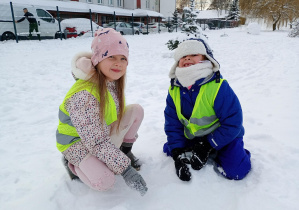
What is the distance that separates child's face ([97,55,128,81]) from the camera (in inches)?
59.8

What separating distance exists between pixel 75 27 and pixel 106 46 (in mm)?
12124

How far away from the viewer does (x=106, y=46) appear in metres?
1.49

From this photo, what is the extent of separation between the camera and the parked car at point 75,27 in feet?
39.3

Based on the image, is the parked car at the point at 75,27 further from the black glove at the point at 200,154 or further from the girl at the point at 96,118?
the black glove at the point at 200,154

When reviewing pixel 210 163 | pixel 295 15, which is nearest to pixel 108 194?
pixel 210 163

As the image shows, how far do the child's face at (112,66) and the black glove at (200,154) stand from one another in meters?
0.79

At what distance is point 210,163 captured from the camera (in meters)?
1.84

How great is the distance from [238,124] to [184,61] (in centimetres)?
59

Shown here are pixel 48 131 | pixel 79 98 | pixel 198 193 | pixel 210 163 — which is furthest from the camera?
pixel 48 131

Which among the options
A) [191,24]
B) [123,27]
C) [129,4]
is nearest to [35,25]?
[123,27]

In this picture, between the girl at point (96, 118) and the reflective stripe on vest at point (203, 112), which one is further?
the reflective stripe on vest at point (203, 112)

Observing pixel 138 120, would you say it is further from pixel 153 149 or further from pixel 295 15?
pixel 295 15

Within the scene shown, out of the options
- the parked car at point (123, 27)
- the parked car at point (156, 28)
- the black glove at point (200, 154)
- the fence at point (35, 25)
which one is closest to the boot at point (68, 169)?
the black glove at point (200, 154)

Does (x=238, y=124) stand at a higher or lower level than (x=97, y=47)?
lower
